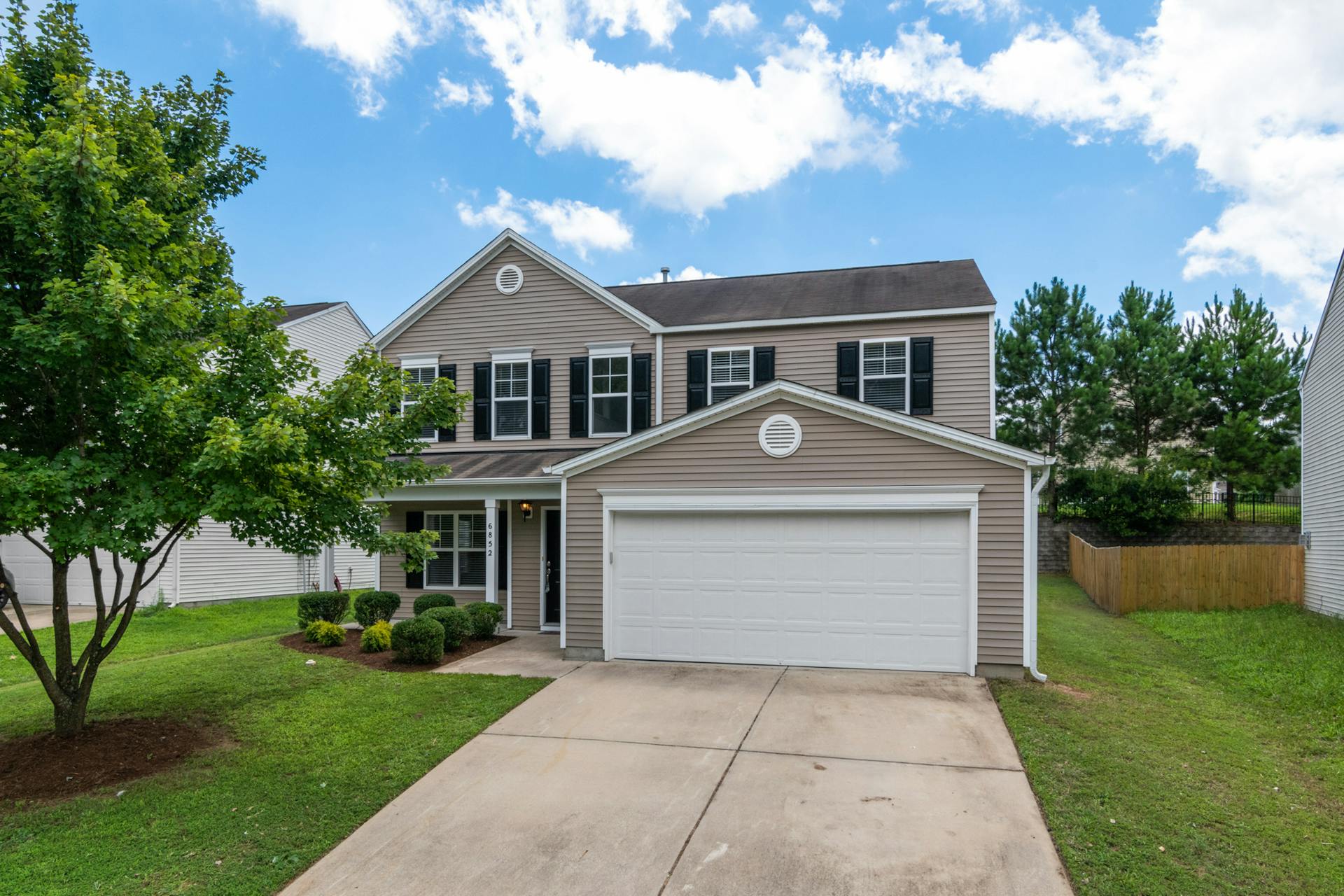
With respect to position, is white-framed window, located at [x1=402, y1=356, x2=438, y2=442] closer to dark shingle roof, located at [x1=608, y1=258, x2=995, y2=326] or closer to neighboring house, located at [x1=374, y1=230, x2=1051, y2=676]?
neighboring house, located at [x1=374, y1=230, x2=1051, y2=676]

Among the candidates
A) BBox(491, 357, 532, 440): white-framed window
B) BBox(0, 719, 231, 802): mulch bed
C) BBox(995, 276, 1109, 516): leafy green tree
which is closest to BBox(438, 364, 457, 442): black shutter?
BBox(491, 357, 532, 440): white-framed window

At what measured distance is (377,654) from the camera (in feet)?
36.1

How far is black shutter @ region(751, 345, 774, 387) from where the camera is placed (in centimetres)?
1371

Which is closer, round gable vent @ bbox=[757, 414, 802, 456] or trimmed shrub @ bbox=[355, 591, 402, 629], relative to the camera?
round gable vent @ bbox=[757, 414, 802, 456]

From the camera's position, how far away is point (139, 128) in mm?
6949

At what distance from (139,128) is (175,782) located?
5.94 meters

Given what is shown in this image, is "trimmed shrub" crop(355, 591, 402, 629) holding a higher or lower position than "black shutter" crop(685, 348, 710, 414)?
lower

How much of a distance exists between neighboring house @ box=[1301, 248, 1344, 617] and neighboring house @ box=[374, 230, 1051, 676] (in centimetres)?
733

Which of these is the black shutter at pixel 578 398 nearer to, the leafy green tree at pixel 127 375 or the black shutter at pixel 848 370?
the black shutter at pixel 848 370

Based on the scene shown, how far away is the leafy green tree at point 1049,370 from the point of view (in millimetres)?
25422

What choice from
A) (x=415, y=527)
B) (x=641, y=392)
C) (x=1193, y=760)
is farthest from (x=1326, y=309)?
(x=415, y=527)

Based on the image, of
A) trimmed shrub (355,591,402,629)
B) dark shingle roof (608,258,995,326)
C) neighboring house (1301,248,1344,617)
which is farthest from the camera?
neighboring house (1301,248,1344,617)

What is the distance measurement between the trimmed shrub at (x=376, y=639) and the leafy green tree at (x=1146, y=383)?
2341 cm

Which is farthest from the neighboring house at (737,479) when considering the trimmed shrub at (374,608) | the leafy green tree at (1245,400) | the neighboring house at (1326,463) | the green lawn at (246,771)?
the leafy green tree at (1245,400)
